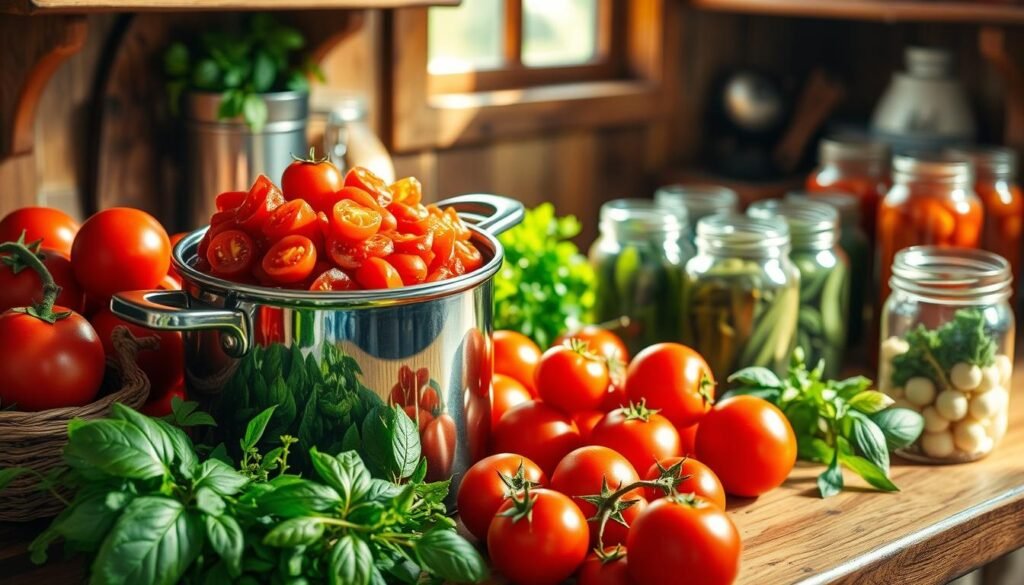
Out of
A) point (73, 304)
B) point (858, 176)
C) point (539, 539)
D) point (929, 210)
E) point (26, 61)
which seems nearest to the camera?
point (539, 539)

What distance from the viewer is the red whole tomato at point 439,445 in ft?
3.51

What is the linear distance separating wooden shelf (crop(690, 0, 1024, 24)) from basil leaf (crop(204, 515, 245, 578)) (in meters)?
1.32

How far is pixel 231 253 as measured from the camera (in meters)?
1.03

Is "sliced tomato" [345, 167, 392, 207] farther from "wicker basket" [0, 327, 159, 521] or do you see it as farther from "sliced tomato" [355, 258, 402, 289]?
"wicker basket" [0, 327, 159, 521]

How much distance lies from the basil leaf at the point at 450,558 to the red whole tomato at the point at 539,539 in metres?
0.05

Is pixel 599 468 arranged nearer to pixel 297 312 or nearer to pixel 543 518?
pixel 543 518

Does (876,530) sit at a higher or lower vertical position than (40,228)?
lower

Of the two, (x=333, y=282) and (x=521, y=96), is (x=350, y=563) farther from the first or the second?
(x=521, y=96)

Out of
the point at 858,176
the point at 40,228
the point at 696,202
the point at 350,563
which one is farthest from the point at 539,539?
the point at 858,176

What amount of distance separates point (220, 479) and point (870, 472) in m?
0.64

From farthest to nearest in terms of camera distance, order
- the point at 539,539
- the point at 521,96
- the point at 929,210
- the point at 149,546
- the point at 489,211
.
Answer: the point at 521,96 < the point at 929,210 < the point at 489,211 < the point at 539,539 < the point at 149,546

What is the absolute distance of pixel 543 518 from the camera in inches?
38.2

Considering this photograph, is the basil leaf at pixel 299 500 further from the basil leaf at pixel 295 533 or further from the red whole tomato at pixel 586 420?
the red whole tomato at pixel 586 420

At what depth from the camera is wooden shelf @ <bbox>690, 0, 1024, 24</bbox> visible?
171cm
